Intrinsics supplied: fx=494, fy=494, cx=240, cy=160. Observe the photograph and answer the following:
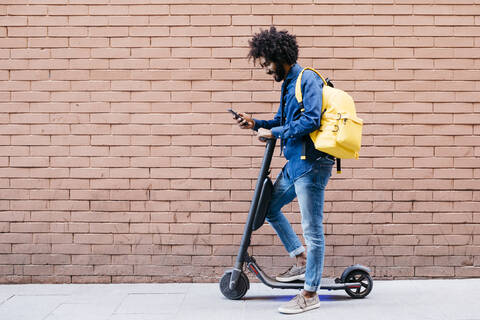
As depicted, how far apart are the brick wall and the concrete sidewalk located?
0.73 feet

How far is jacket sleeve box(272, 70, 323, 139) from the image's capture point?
3641mm

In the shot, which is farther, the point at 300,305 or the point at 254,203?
the point at 254,203

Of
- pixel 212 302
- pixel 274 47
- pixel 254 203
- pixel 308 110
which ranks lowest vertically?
pixel 212 302

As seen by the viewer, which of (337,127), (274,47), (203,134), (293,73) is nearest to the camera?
(337,127)

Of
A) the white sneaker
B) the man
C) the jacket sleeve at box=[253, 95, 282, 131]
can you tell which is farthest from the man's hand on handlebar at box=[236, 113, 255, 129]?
the white sneaker

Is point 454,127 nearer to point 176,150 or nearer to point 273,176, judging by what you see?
point 273,176

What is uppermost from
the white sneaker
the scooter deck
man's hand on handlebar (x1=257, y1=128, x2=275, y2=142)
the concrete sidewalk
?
man's hand on handlebar (x1=257, y1=128, x2=275, y2=142)

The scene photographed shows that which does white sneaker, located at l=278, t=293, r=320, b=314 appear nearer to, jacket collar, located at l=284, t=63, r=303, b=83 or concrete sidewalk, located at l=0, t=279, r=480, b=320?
concrete sidewalk, located at l=0, t=279, r=480, b=320

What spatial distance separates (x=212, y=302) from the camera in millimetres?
4172

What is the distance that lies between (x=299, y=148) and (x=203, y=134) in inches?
50.4

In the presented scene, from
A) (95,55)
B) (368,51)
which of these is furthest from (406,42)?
(95,55)

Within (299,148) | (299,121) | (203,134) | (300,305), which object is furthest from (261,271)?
(203,134)

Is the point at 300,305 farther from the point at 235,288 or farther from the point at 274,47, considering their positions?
the point at 274,47

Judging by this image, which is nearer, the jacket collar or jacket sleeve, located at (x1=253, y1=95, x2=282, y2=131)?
the jacket collar
